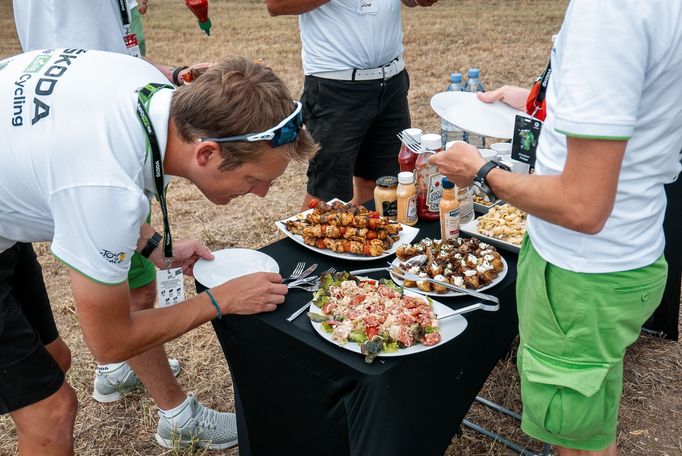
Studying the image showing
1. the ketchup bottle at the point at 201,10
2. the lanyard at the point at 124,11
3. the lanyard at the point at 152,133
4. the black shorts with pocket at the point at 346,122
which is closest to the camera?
the lanyard at the point at 152,133

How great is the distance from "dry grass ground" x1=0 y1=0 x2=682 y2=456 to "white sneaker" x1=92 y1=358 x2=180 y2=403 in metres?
0.04

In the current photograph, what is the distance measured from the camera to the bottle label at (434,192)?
2.35 m

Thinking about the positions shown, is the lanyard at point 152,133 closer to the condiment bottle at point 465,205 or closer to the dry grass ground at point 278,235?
the dry grass ground at point 278,235

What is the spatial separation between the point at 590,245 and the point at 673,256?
171cm

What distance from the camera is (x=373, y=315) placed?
1.75m

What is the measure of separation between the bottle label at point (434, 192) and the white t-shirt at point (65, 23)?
1697mm

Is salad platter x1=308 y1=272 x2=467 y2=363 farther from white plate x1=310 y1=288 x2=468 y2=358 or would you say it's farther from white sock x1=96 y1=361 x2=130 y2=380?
white sock x1=96 y1=361 x2=130 y2=380

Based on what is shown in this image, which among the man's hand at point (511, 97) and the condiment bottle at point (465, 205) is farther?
the man's hand at point (511, 97)

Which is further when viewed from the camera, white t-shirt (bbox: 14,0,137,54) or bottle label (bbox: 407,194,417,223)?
white t-shirt (bbox: 14,0,137,54)

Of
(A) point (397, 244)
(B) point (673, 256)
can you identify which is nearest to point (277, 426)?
(A) point (397, 244)

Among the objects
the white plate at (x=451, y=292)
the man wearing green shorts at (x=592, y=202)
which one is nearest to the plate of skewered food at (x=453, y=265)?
the white plate at (x=451, y=292)

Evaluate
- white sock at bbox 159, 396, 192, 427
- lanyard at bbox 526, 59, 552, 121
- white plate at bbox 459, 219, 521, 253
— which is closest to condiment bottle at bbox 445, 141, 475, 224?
white plate at bbox 459, 219, 521, 253

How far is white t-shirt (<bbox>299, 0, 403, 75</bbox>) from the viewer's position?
333cm

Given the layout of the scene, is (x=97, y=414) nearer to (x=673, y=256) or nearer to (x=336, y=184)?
(x=336, y=184)
